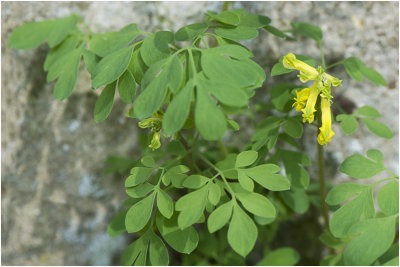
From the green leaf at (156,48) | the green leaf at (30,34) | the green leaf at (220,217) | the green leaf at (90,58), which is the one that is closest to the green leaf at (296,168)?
the green leaf at (220,217)

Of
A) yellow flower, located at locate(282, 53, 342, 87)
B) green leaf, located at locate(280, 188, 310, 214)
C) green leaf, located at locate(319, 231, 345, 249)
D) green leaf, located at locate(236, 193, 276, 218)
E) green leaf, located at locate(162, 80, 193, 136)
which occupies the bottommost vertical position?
green leaf, located at locate(319, 231, 345, 249)

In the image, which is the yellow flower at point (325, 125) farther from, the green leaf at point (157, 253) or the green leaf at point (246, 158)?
the green leaf at point (157, 253)

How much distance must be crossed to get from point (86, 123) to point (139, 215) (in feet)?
2.61

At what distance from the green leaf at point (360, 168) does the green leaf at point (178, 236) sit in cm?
51

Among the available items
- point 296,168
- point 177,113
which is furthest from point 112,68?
point 296,168

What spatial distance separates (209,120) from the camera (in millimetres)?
868

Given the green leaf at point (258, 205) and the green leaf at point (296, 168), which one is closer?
the green leaf at point (258, 205)

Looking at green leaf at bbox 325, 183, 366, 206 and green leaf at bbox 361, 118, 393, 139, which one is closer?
green leaf at bbox 325, 183, 366, 206

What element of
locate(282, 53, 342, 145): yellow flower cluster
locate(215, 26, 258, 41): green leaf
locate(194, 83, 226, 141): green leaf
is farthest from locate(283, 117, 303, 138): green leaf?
locate(194, 83, 226, 141): green leaf

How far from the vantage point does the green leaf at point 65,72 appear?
1.26 m

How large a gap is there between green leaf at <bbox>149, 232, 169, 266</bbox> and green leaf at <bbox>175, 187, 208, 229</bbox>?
20cm

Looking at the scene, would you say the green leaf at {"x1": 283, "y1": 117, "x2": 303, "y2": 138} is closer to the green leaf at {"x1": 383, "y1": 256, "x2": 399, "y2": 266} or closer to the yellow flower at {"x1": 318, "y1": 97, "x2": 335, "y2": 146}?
the yellow flower at {"x1": 318, "y1": 97, "x2": 335, "y2": 146}

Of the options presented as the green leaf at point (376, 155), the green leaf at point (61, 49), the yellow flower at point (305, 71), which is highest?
the green leaf at point (61, 49)

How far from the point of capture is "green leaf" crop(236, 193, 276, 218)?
1.04 meters
